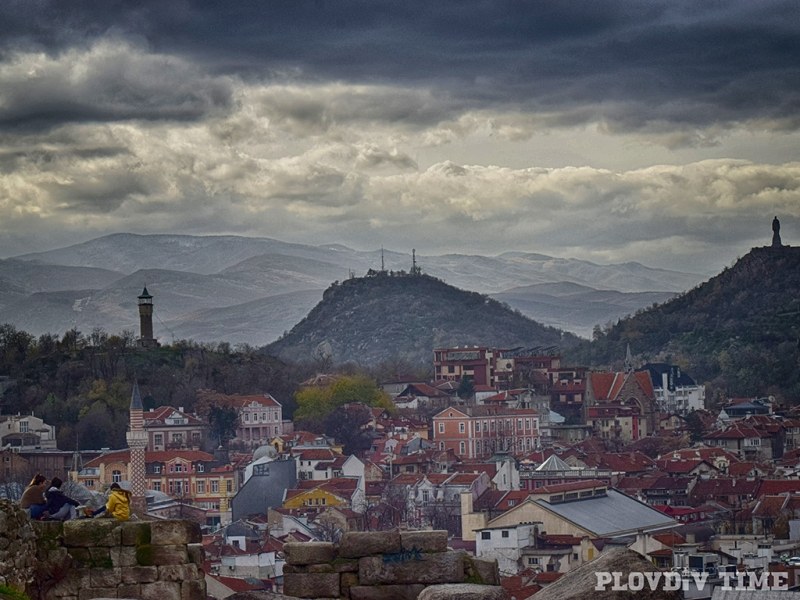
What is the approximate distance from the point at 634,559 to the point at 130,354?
8098 cm

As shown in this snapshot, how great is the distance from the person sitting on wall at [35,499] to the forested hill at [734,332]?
8165 centimetres

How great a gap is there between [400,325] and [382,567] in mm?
131225

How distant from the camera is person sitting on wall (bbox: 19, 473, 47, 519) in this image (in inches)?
329

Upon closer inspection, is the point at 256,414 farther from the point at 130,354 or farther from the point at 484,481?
the point at 484,481

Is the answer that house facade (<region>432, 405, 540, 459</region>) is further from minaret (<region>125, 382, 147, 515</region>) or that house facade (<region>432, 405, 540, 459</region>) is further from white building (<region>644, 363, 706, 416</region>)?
minaret (<region>125, 382, 147, 515</region>)

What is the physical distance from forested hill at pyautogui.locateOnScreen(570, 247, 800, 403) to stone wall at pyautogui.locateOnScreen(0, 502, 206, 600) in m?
82.3

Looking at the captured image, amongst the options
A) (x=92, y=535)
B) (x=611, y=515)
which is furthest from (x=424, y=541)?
(x=611, y=515)

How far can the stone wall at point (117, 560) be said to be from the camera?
7812 mm

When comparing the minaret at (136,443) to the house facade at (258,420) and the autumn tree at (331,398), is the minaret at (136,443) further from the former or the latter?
the autumn tree at (331,398)

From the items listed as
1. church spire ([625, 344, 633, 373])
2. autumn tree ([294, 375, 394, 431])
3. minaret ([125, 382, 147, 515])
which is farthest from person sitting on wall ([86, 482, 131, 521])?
church spire ([625, 344, 633, 373])

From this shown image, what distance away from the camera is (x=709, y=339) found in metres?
102

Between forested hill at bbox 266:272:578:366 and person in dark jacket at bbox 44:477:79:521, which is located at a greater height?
forested hill at bbox 266:272:578:366

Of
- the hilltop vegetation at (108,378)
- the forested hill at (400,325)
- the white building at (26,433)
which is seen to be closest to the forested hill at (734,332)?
the forested hill at (400,325)

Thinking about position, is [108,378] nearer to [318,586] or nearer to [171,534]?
[171,534]
